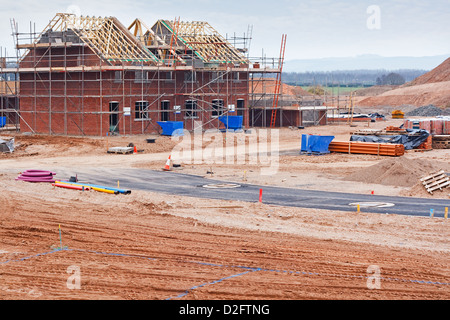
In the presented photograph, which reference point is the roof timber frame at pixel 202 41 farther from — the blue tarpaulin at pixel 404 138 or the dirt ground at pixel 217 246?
the dirt ground at pixel 217 246

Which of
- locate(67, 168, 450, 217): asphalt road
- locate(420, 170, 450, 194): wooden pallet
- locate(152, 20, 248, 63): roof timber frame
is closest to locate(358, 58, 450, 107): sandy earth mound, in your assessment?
locate(152, 20, 248, 63): roof timber frame

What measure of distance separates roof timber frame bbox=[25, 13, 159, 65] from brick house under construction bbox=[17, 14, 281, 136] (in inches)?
2.9

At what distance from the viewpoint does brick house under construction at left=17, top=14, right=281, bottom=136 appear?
47.5 m

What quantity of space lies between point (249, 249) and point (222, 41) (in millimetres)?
41217

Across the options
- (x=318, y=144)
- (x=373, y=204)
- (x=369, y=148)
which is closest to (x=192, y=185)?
(x=373, y=204)

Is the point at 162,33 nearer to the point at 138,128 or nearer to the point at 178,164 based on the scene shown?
the point at 138,128

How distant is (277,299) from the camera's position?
1395cm

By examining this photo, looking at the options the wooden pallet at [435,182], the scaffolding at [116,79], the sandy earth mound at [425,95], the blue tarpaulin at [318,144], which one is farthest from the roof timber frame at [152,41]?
the sandy earth mound at [425,95]

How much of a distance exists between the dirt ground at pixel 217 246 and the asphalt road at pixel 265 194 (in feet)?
3.58

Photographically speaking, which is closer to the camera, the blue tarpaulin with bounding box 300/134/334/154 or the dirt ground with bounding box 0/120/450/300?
the dirt ground with bounding box 0/120/450/300

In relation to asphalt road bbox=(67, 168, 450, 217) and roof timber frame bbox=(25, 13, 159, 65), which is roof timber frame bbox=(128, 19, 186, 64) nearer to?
roof timber frame bbox=(25, 13, 159, 65)

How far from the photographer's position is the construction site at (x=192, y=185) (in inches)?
616

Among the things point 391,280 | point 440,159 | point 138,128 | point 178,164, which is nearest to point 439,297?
point 391,280

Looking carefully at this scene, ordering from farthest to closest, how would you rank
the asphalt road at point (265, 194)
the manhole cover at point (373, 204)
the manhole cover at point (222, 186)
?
1. the manhole cover at point (222, 186)
2. the manhole cover at point (373, 204)
3. the asphalt road at point (265, 194)
